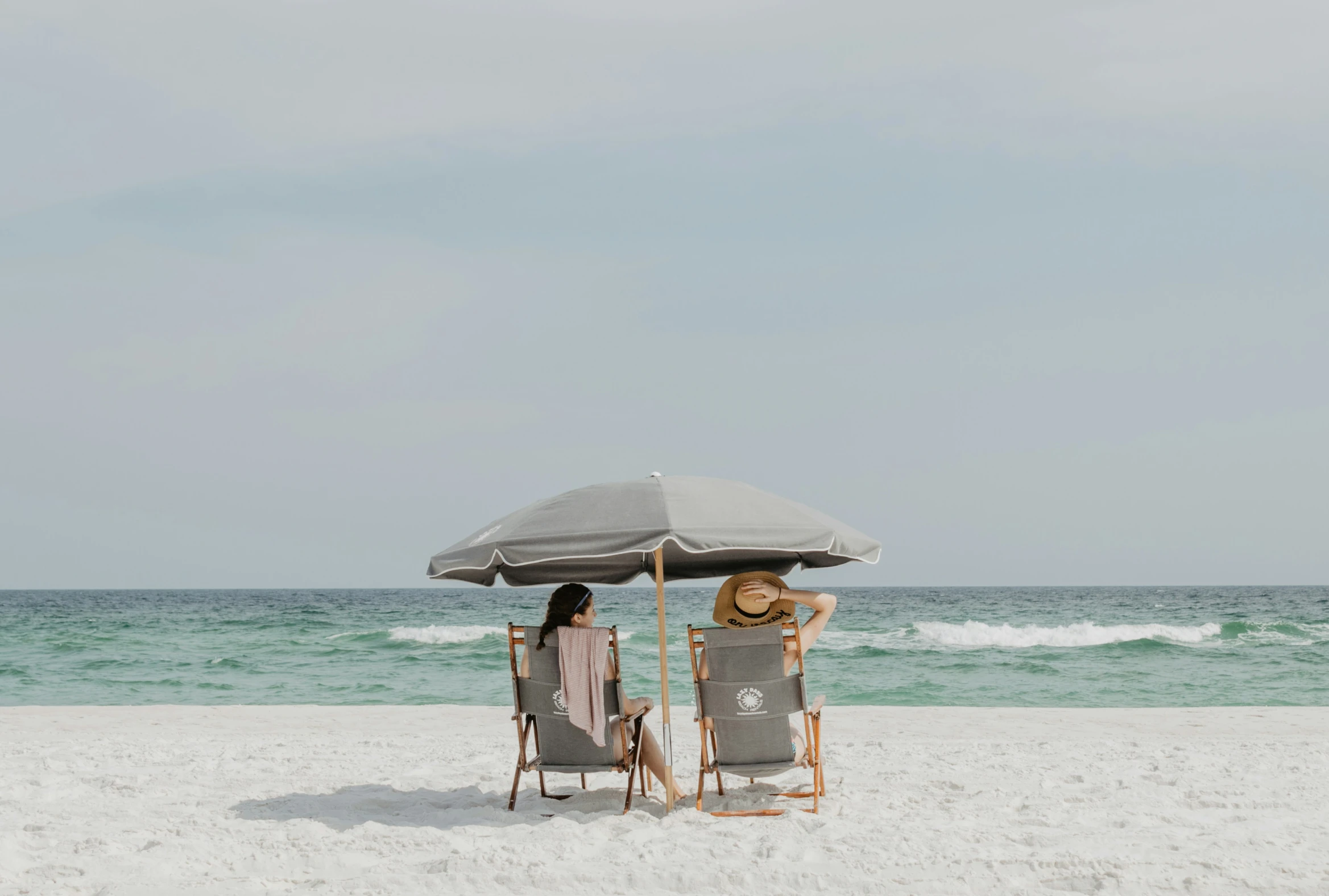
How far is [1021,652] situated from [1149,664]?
2.93 metres

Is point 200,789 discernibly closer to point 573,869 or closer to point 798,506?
point 573,869

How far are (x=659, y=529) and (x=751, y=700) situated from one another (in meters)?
1.16

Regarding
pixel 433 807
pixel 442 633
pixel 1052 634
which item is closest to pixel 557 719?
pixel 433 807

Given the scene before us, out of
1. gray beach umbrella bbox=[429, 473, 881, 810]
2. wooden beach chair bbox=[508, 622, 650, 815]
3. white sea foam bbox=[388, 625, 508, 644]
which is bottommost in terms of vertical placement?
white sea foam bbox=[388, 625, 508, 644]

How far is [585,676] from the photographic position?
5.01 meters

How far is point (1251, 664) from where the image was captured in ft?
61.5

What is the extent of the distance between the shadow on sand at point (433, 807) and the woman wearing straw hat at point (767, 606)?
820mm

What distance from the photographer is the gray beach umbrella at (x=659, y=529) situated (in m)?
4.51

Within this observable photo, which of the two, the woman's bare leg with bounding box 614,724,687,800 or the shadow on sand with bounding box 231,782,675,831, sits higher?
the woman's bare leg with bounding box 614,724,687,800

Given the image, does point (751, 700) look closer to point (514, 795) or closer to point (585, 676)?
point (585, 676)

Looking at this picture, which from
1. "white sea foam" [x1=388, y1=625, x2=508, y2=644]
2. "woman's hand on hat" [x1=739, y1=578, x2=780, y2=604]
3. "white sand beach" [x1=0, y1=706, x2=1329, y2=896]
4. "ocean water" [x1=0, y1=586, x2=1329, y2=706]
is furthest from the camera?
"white sea foam" [x1=388, y1=625, x2=508, y2=644]

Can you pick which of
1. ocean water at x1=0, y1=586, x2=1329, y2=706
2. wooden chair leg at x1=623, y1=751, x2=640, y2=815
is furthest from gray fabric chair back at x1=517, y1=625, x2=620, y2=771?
ocean water at x1=0, y1=586, x2=1329, y2=706

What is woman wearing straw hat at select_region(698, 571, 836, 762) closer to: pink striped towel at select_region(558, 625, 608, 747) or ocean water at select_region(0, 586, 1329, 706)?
pink striped towel at select_region(558, 625, 608, 747)

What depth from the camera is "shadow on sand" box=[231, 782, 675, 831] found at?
5.07m
